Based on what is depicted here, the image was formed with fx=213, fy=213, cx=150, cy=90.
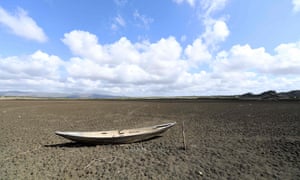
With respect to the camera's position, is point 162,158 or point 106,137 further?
point 106,137

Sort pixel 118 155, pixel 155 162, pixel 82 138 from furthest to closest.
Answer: pixel 82 138 → pixel 118 155 → pixel 155 162

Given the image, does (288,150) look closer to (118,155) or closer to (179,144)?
(179,144)

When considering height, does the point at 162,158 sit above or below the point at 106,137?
below

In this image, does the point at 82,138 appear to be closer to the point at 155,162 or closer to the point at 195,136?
the point at 155,162

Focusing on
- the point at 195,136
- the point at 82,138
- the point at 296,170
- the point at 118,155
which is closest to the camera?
the point at 296,170

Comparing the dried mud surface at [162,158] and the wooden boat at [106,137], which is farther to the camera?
the wooden boat at [106,137]

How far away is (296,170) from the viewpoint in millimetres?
6793

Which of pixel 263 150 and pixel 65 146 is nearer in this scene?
pixel 263 150

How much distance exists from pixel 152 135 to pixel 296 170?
6285mm

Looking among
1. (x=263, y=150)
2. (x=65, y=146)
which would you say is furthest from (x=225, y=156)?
(x=65, y=146)

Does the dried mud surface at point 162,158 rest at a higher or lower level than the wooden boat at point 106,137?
lower

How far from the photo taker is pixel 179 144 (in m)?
10.2

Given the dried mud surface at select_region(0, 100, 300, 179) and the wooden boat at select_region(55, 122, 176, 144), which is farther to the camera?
the wooden boat at select_region(55, 122, 176, 144)

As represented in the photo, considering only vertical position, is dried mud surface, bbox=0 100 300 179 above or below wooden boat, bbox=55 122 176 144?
below
